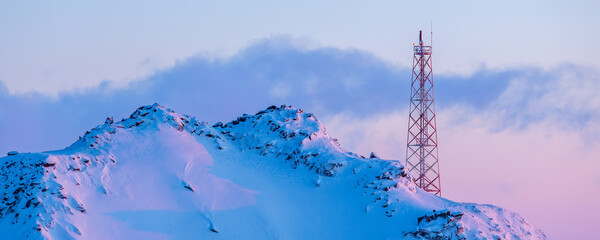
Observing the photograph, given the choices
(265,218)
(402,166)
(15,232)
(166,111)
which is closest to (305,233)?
(265,218)

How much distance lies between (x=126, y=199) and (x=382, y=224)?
18092 millimetres

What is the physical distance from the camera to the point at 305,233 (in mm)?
76500

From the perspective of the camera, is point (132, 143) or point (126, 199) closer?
point (126, 199)

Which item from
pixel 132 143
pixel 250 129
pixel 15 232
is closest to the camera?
pixel 15 232

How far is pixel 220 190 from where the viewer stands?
78250mm

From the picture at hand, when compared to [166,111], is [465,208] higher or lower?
lower

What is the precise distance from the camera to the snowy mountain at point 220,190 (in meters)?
71.0

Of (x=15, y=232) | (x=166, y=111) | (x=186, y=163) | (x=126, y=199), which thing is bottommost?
(x=15, y=232)

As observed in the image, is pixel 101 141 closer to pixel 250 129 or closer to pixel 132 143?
pixel 132 143

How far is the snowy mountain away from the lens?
2795 inches

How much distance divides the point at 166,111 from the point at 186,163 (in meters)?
5.53

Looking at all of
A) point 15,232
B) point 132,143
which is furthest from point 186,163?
point 15,232

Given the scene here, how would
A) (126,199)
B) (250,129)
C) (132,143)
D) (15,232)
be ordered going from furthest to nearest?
(250,129) → (132,143) → (126,199) → (15,232)

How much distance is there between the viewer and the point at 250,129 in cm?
8550
